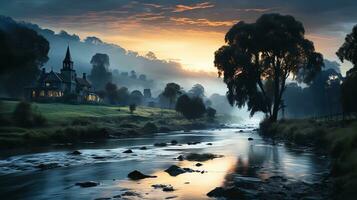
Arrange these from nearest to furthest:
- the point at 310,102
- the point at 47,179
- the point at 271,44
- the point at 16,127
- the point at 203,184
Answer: the point at 203,184, the point at 47,179, the point at 16,127, the point at 271,44, the point at 310,102

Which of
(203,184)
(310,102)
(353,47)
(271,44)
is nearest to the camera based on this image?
(203,184)

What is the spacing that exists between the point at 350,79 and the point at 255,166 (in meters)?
29.6

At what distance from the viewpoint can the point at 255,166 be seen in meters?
38.6

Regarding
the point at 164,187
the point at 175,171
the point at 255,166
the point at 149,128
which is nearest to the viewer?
the point at 164,187

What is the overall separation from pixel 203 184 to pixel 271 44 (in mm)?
52035

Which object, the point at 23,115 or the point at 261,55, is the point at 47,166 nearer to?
the point at 23,115

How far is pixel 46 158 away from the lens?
4653 cm

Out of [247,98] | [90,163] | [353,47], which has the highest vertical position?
[353,47]

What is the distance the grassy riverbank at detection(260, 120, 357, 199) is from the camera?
23.5 metres

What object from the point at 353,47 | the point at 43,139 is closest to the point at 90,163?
the point at 43,139

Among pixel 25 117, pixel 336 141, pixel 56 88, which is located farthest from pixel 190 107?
pixel 336 141

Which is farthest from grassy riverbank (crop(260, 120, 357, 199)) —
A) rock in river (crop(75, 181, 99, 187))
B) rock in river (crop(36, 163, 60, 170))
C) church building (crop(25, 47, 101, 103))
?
church building (crop(25, 47, 101, 103))

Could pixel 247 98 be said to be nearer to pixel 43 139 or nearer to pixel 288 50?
pixel 288 50

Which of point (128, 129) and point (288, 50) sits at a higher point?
point (288, 50)
